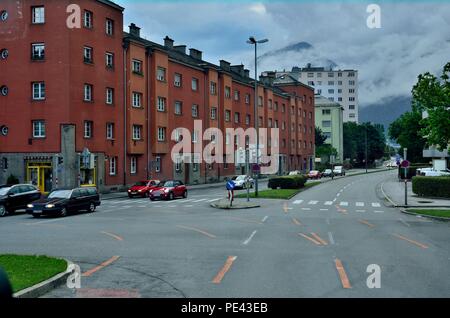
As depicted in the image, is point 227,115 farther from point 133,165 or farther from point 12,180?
point 12,180

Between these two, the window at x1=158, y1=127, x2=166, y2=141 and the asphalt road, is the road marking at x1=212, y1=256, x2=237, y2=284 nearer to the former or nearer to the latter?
the asphalt road

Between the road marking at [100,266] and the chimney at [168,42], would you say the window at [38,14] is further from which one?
the road marking at [100,266]

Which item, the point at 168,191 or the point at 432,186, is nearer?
the point at 168,191

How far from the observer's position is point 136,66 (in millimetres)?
47312

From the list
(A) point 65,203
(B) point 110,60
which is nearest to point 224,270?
(A) point 65,203

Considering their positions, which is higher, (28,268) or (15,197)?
(15,197)

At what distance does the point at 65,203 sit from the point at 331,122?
10933 centimetres

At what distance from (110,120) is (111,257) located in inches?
1259

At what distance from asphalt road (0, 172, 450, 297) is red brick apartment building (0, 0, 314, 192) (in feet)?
51.4

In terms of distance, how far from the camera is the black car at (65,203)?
79.2 ft

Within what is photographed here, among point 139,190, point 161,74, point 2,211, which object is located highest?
point 161,74

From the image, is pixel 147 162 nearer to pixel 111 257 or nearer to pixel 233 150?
pixel 233 150

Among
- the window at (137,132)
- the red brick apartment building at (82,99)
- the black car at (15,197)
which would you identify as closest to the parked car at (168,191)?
the red brick apartment building at (82,99)

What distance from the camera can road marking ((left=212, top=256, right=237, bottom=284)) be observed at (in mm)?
10055
